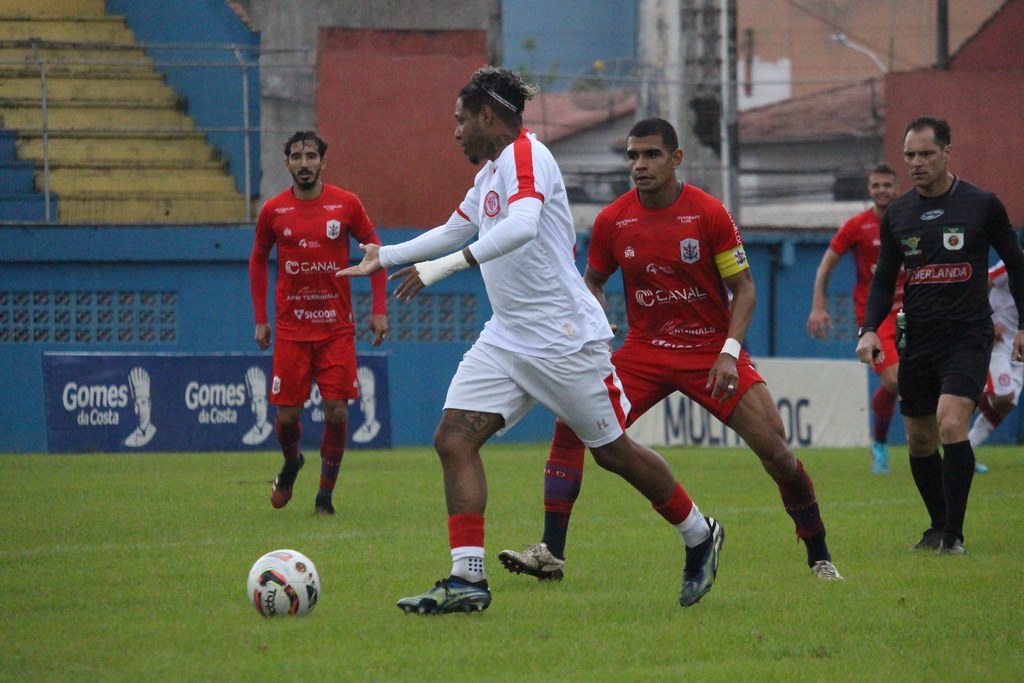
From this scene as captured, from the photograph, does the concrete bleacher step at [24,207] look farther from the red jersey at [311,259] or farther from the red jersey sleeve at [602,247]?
the red jersey sleeve at [602,247]

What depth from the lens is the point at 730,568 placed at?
796 centimetres

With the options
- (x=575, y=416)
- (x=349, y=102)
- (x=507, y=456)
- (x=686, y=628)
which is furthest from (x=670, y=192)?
(x=349, y=102)

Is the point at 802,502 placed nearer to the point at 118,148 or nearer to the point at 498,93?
the point at 498,93

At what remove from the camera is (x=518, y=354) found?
658cm

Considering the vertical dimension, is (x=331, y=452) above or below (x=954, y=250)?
below

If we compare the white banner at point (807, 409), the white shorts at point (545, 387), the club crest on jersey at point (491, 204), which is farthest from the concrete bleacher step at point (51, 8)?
the white shorts at point (545, 387)

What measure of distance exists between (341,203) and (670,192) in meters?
3.99

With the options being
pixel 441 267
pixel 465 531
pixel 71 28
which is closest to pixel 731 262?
pixel 441 267

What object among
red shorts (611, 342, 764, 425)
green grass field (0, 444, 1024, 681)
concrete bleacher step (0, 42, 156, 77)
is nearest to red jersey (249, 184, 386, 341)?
green grass field (0, 444, 1024, 681)

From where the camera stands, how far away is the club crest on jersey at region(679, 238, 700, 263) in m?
7.64

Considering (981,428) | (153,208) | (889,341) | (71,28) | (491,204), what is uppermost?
(71,28)

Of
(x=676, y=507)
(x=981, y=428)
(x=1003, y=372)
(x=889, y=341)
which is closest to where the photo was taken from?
(x=676, y=507)

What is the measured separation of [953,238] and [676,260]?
187cm

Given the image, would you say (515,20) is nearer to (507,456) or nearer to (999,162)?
(999,162)
